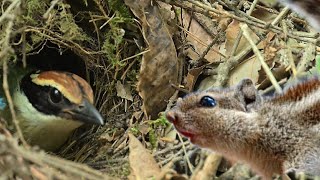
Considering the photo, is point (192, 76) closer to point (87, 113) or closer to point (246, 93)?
point (87, 113)

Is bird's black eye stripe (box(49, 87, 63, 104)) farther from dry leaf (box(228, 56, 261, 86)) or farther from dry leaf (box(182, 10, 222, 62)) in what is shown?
dry leaf (box(228, 56, 261, 86))

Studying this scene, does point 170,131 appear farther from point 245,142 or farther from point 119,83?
point 245,142

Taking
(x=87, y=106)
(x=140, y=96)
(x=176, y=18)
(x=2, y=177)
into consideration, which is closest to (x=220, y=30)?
(x=176, y=18)

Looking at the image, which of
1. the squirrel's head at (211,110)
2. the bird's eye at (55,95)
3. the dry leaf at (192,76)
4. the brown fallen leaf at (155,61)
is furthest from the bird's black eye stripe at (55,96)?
the squirrel's head at (211,110)

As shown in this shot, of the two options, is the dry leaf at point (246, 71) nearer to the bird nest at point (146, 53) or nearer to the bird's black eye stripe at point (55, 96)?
the bird nest at point (146, 53)

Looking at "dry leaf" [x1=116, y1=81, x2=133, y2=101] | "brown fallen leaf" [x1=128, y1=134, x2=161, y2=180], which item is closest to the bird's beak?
"brown fallen leaf" [x1=128, y1=134, x2=161, y2=180]

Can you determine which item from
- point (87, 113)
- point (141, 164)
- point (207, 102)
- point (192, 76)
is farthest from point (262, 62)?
point (87, 113)
